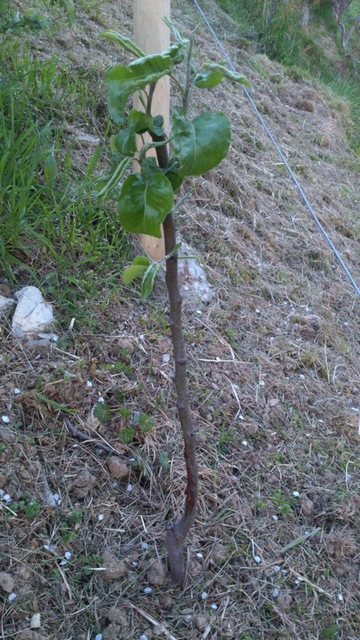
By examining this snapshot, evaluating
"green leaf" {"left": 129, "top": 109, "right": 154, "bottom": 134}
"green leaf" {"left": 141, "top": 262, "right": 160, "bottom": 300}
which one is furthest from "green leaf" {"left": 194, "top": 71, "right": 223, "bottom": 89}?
"green leaf" {"left": 141, "top": 262, "right": 160, "bottom": 300}

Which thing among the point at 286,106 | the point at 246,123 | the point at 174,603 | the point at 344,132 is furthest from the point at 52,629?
the point at 344,132

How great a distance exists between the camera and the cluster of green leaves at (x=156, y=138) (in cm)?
103

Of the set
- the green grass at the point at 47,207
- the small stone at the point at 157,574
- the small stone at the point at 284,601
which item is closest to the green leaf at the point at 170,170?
the green grass at the point at 47,207

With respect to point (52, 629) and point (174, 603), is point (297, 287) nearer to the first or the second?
point (174, 603)

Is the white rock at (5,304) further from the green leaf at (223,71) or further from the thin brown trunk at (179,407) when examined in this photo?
the green leaf at (223,71)

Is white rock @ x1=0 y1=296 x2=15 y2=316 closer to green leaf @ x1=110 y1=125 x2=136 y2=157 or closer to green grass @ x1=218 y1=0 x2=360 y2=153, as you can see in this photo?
green leaf @ x1=110 y1=125 x2=136 y2=157

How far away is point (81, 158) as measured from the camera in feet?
8.37

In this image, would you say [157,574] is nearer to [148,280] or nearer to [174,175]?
[148,280]

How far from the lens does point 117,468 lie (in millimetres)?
1779

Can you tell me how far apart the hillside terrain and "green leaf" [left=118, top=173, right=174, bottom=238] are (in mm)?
844

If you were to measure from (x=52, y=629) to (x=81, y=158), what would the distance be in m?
1.75

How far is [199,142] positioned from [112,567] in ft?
3.58

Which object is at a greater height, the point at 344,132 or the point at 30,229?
the point at 30,229

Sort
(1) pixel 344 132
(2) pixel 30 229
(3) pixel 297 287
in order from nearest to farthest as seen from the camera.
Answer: (2) pixel 30 229 < (3) pixel 297 287 < (1) pixel 344 132
